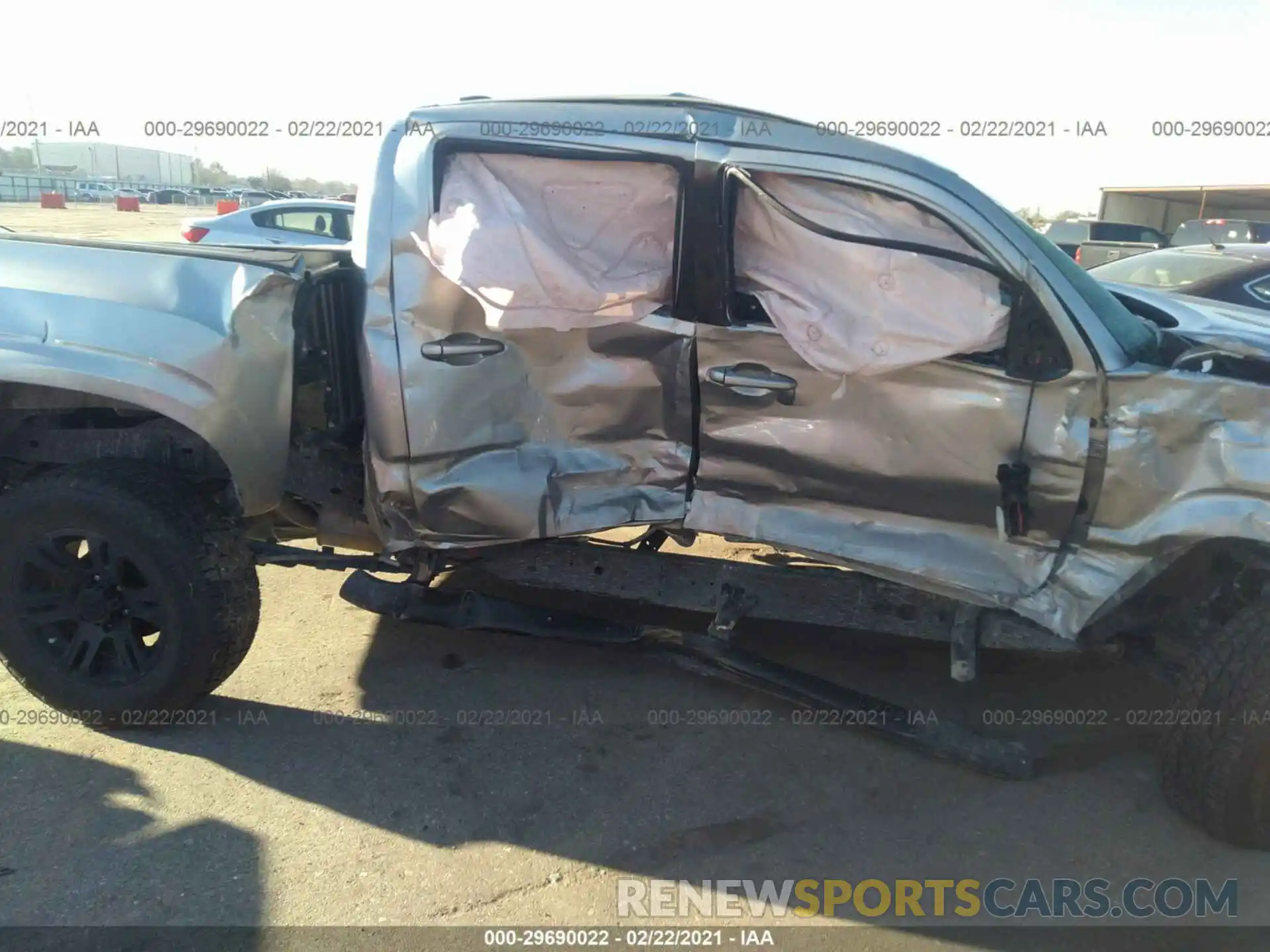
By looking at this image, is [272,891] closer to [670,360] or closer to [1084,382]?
[670,360]

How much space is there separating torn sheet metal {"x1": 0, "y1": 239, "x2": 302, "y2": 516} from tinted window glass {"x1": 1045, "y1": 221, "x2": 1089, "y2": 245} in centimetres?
1864

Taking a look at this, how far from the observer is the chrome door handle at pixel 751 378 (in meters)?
3.12

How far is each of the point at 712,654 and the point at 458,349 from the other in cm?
146

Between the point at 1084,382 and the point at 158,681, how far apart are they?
3.26m

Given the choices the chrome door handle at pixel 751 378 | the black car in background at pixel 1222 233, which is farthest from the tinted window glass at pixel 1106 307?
the black car in background at pixel 1222 233

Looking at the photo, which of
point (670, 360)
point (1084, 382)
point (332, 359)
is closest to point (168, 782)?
point (332, 359)

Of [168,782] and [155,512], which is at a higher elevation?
[155,512]

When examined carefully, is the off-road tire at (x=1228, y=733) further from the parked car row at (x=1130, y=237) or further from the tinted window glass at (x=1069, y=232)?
the tinted window glass at (x=1069, y=232)

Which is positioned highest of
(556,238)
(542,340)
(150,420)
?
(556,238)

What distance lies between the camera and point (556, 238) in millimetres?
3129

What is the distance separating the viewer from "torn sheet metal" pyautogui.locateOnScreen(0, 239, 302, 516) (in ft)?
10.1

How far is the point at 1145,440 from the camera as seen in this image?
282 cm

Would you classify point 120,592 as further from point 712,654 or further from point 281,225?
point 281,225

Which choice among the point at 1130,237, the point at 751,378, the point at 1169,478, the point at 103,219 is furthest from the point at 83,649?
the point at 103,219
